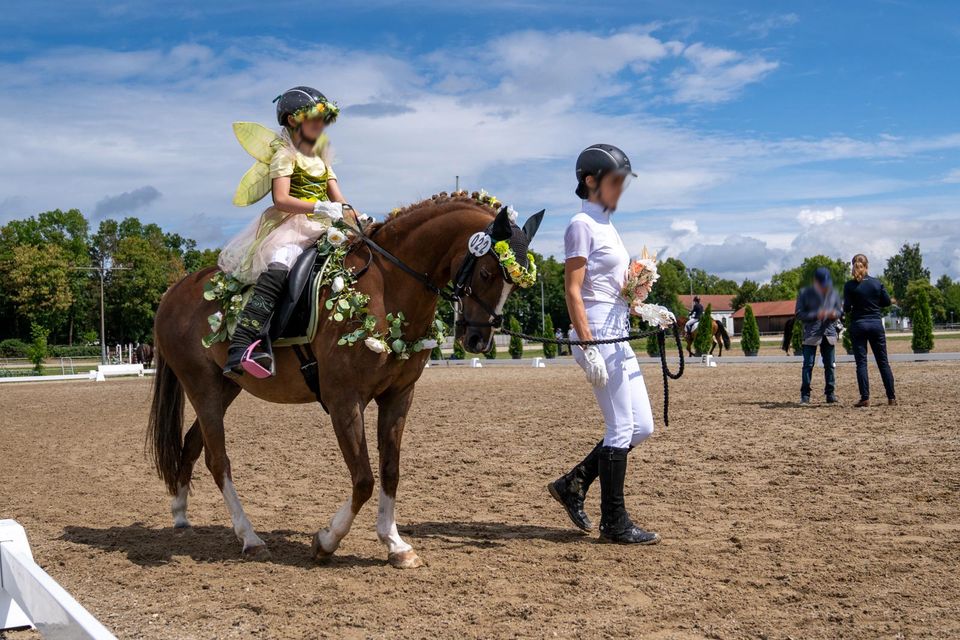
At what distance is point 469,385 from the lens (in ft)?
70.4

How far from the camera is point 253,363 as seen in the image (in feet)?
17.9

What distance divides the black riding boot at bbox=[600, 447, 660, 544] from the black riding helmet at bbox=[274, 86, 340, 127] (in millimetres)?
3059

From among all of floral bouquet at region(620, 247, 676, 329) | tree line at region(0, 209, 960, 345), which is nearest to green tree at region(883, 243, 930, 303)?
tree line at region(0, 209, 960, 345)

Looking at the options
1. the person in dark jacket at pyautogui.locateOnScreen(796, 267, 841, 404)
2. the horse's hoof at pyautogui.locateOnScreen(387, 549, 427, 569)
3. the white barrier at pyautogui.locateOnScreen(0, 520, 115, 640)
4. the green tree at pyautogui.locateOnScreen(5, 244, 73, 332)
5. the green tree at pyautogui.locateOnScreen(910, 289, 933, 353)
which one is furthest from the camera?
the green tree at pyautogui.locateOnScreen(5, 244, 73, 332)

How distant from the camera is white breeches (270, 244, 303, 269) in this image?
18.7 feet

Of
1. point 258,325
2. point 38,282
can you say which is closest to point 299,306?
point 258,325

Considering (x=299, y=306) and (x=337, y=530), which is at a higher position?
(x=299, y=306)

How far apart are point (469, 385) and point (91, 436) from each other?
10.1m

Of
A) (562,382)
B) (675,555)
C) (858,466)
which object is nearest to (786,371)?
(562,382)

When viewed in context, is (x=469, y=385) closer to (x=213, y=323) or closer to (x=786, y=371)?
(x=786, y=371)

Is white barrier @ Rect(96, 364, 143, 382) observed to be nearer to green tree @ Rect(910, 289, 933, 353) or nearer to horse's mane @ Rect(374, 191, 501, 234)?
green tree @ Rect(910, 289, 933, 353)

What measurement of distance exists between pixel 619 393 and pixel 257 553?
2694 millimetres

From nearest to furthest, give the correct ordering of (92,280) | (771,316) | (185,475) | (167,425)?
(185,475), (167,425), (92,280), (771,316)

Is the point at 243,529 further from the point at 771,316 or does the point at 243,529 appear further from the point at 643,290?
the point at 771,316
